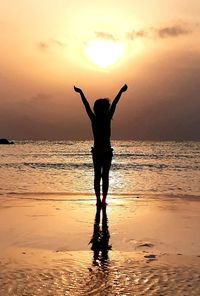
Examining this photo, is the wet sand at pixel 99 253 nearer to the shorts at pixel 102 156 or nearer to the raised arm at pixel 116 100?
the shorts at pixel 102 156

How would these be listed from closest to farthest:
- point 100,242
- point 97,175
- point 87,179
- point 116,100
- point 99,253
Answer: point 99,253 < point 100,242 < point 116,100 < point 97,175 < point 87,179

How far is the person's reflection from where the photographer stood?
4383mm

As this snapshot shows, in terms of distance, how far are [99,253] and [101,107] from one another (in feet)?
14.2

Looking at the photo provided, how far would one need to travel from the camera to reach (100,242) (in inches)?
209

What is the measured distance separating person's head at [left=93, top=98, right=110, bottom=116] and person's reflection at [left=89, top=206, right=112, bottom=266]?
7.18ft

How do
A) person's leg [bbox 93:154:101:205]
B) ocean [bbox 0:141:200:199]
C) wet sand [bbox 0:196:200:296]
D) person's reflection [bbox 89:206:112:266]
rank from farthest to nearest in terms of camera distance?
ocean [bbox 0:141:200:199], person's leg [bbox 93:154:101:205], person's reflection [bbox 89:206:112:266], wet sand [bbox 0:196:200:296]

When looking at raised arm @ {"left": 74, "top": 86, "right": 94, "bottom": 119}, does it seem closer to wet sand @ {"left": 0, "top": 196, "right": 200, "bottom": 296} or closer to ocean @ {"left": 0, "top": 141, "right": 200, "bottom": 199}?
wet sand @ {"left": 0, "top": 196, "right": 200, "bottom": 296}

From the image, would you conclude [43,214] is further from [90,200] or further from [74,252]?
[74,252]

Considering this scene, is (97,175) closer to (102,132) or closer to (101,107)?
(102,132)

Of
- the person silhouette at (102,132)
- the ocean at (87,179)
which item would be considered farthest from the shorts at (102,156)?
the ocean at (87,179)

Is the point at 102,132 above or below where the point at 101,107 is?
below

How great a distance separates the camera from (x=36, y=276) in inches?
146

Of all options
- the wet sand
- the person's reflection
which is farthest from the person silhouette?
the person's reflection

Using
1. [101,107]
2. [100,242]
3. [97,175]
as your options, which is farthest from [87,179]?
[100,242]
